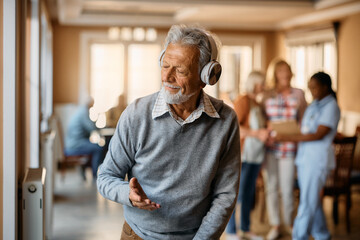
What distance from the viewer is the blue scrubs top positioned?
13.6ft

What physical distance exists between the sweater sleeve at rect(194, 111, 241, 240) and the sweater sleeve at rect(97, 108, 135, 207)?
34 cm

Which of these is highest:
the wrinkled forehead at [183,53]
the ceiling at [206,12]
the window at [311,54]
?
the ceiling at [206,12]

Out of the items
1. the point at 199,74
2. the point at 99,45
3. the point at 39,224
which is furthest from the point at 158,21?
the point at 199,74

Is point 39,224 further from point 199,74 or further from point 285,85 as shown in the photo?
point 285,85

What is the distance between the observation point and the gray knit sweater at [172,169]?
193 cm

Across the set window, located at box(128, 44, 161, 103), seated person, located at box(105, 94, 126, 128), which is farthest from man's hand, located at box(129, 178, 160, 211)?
window, located at box(128, 44, 161, 103)

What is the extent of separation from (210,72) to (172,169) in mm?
383

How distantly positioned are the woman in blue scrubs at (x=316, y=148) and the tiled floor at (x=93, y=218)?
0.77 metres

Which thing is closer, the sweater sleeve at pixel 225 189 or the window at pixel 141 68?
the sweater sleeve at pixel 225 189

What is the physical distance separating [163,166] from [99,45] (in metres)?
8.45

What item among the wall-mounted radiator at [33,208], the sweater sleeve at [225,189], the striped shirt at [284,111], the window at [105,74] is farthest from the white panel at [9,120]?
the window at [105,74]

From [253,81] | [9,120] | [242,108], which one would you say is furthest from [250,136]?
[9,120]

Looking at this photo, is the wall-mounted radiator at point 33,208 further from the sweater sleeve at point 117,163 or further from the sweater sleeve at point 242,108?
the sweater sleeve at point 242,108

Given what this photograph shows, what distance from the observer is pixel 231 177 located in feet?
6.64
